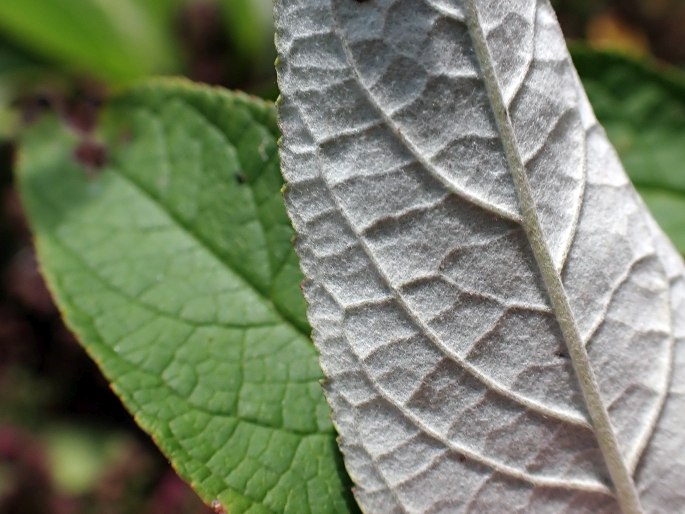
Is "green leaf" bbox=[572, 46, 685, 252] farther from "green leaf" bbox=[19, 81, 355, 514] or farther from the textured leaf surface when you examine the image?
"green leaf" bbox=[19, 81, 355, 514]

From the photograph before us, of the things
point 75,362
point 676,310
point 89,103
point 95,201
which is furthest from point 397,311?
point 75,362

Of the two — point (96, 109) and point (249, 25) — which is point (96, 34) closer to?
point (249, 25)

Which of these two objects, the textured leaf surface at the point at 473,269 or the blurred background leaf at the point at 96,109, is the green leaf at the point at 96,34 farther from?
the textured leaf surface at the point at 473,269

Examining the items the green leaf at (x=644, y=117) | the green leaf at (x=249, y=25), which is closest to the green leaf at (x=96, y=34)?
the green leaf at (x=249, y=25)

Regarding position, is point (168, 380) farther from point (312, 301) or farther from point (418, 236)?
point (418, 236)

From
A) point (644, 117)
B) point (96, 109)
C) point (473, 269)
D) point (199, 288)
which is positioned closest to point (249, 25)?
point (96, 109)

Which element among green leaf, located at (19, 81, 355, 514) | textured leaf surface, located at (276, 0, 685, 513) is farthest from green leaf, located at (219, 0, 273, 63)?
textured leaf surface, located at (276, 0, 685, 513)
